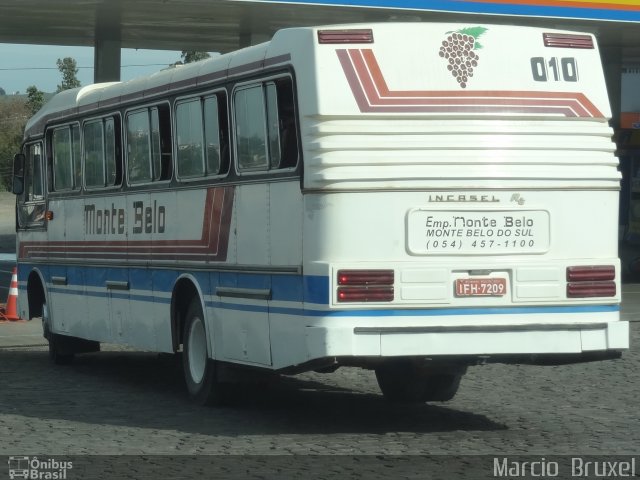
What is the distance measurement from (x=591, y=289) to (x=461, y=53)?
79.5 inches

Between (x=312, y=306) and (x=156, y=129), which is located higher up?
(x=156, y=129)

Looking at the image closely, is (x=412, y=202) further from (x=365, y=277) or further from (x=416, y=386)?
(x=416, y=386)

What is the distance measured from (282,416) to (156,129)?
322 centimetres

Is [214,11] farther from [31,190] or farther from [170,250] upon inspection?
[170,250]

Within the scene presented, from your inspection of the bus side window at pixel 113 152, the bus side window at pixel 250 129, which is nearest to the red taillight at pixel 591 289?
the bus side window at pixel 250 129

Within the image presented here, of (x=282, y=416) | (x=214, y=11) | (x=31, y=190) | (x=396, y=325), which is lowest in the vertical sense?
(x=282, y=416)

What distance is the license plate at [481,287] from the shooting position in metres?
10.5

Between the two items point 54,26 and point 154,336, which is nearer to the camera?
point 154,336

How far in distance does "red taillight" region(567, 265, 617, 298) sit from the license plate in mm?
553

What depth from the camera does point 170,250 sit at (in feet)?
43.0

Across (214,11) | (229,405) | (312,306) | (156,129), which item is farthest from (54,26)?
(312,306)

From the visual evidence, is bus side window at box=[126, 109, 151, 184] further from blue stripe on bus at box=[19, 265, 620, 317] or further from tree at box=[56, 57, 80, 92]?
tree at box=[56, 57, 80, 92]

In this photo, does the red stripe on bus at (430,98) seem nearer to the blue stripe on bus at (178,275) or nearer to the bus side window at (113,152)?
the blue stripe on bus at (178,275)

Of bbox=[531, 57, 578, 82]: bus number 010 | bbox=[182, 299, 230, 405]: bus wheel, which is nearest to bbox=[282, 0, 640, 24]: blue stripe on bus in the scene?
bbox=[182, 299, 230, 405]: bus wheel
